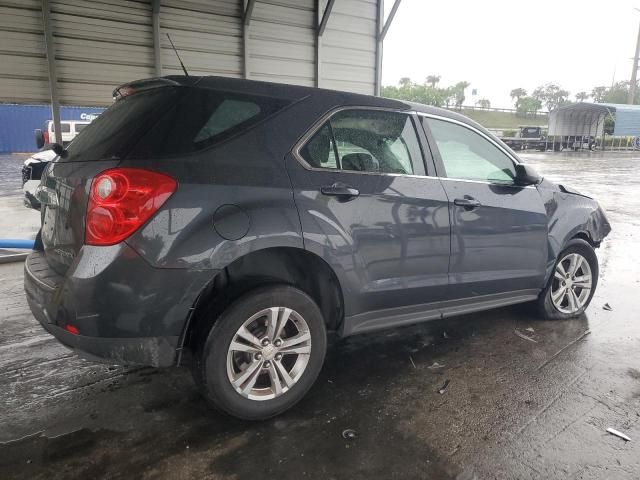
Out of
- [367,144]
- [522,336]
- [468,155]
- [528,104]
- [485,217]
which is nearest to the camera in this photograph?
[367,144]

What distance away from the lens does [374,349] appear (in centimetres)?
365

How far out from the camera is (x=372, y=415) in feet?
9.04

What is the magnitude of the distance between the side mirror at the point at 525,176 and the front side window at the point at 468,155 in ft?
0.14

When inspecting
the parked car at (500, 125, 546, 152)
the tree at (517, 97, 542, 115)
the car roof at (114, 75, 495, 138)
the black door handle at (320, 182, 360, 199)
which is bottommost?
the black door handle at (320, 182, 360, 199)

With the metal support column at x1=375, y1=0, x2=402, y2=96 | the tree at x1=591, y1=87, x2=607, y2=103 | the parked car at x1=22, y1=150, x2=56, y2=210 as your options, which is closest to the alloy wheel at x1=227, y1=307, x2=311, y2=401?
the parked car at x1=22, y1=150, x2=56, y2=210

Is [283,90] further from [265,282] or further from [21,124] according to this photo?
[21,124]

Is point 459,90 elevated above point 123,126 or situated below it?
above

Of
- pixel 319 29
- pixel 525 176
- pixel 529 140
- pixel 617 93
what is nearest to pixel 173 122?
pixel 525 176

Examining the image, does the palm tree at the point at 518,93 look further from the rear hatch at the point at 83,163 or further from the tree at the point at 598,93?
the rear hatch at the point at 83,163

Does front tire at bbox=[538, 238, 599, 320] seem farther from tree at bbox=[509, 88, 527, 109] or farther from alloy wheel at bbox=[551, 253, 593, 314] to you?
tree at bbox=[509, 88, 527, 109]

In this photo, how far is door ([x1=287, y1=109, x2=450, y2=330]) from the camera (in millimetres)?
2664

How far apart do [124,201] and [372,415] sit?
176cm

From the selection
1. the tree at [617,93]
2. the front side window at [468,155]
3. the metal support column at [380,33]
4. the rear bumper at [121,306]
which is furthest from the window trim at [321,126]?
the tree at [617,93]

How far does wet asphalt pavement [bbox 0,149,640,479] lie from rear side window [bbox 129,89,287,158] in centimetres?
148
